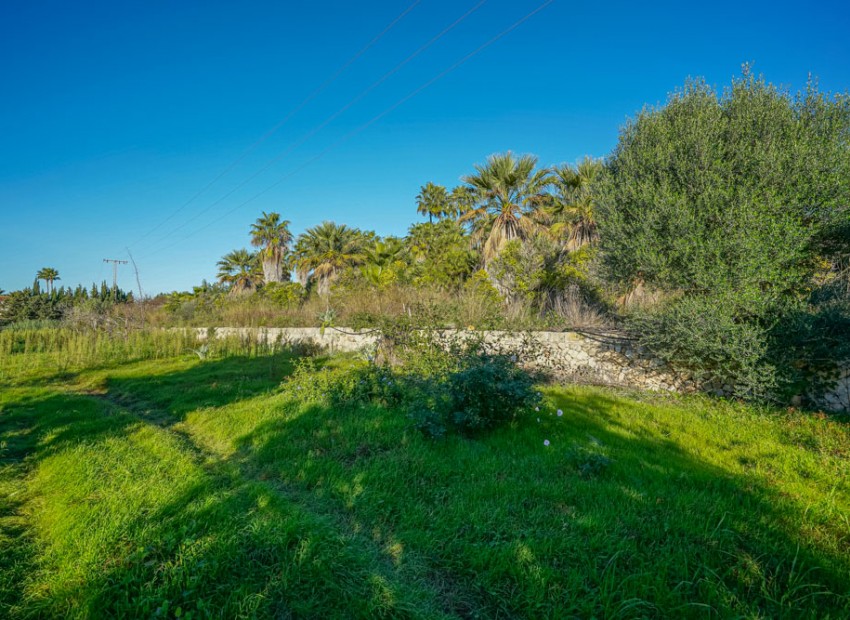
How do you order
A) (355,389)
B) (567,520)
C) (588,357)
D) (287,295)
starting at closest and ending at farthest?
(567,520) < (355,389) < (588,357) < (287,295)

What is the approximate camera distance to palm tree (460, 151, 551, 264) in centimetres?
1947

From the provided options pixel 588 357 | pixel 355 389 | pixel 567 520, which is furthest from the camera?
pixel 588 357

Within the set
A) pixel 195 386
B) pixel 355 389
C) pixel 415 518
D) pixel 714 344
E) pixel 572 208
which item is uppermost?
pixel 572 208

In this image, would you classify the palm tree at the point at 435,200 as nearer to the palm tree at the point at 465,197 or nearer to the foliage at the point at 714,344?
the palm tree at the point at 465,197

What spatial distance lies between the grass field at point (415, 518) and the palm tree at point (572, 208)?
14231mm

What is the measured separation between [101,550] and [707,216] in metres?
9.61

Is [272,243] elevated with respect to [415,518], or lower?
elevated

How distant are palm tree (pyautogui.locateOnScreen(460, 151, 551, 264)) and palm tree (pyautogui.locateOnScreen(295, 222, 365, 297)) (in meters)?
11.6

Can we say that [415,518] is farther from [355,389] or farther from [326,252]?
[326,252]

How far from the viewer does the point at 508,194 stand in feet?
64.7

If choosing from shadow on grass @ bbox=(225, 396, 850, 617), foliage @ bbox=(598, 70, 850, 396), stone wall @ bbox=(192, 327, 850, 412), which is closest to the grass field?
shadow on grass @ bbox=(225, 396, 850, 617)

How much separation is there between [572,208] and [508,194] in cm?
324

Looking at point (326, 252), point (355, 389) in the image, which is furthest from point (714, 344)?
point (326, 252)

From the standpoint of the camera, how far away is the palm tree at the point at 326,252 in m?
28.3
